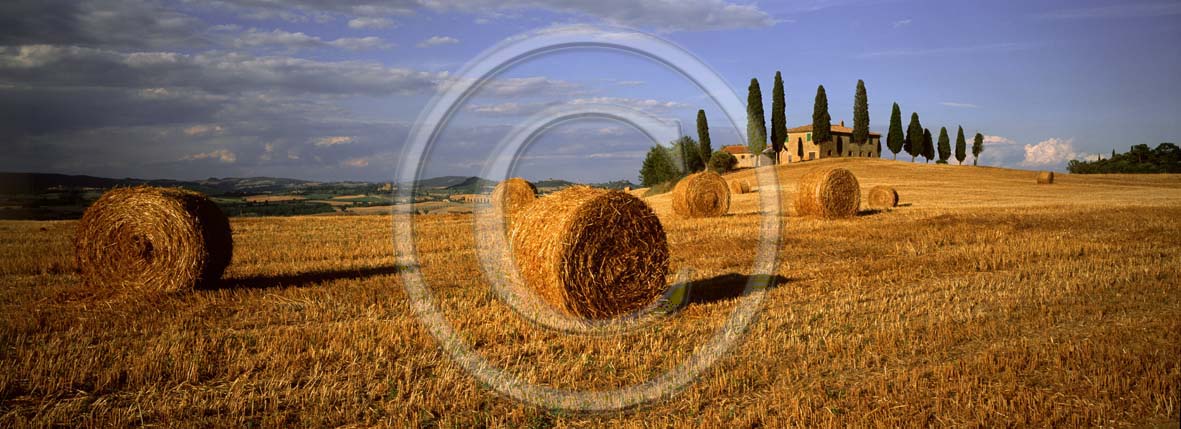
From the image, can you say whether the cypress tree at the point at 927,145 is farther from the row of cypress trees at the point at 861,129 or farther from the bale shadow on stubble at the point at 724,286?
the bale shadow on stubble at the point at 724,286

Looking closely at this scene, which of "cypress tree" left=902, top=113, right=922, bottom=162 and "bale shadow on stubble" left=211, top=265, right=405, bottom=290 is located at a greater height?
"cypress tree" left=902, top=113, right=922, bottom=162

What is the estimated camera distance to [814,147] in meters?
73.0

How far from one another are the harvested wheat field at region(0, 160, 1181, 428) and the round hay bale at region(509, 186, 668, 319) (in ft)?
2.08

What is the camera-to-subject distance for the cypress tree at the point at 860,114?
229 ft

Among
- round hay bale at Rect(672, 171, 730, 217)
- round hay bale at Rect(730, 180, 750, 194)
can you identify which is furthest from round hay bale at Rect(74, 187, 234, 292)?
round hay bale at Rect(730, 180, 750, 194)

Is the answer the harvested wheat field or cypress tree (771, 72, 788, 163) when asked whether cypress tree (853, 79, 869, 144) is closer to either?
cypress tree (771, 72, 788, 163)

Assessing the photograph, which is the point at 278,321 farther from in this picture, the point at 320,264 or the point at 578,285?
the point at 320,264

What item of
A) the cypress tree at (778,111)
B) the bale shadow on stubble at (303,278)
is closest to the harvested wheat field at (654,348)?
the bale shadow on stubble at (303,278)

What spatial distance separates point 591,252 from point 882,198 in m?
22.3

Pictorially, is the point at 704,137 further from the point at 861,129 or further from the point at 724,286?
the point at 724,286

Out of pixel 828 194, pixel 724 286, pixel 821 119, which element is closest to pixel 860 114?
pixel 821 119

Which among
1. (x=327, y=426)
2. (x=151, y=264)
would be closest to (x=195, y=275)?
(x=151, y=264)

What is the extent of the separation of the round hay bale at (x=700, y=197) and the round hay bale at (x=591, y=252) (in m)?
13.1

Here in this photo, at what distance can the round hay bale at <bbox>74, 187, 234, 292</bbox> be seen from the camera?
9406 mm
